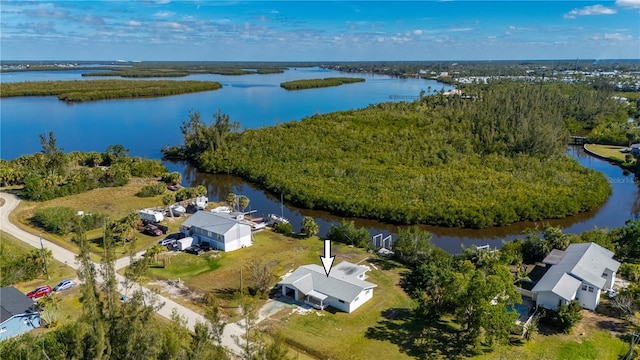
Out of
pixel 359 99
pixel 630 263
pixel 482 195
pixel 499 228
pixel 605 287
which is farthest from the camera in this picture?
pixel 359 99

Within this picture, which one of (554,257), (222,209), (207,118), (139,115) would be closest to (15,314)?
(222,209)

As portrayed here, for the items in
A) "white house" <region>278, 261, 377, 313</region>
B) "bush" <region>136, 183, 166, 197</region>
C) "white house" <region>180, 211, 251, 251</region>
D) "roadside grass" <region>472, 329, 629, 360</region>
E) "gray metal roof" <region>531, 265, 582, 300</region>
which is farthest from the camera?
"bush" <region>136, 183, 166, 197</region>

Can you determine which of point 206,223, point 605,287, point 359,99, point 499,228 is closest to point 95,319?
point 206,223

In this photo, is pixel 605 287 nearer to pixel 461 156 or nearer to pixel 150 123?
pixel 461 156

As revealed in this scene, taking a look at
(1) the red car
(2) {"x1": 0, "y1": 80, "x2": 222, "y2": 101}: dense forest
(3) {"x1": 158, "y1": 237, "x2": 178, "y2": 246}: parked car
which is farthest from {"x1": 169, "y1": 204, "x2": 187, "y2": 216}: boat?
(2) {"x1": 0, "y1": 80, "x2": 222, "y2": 101}: dense forest

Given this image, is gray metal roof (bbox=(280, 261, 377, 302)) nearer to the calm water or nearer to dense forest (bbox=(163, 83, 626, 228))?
dense forest (bbox=(163, 83, 626, 228))
